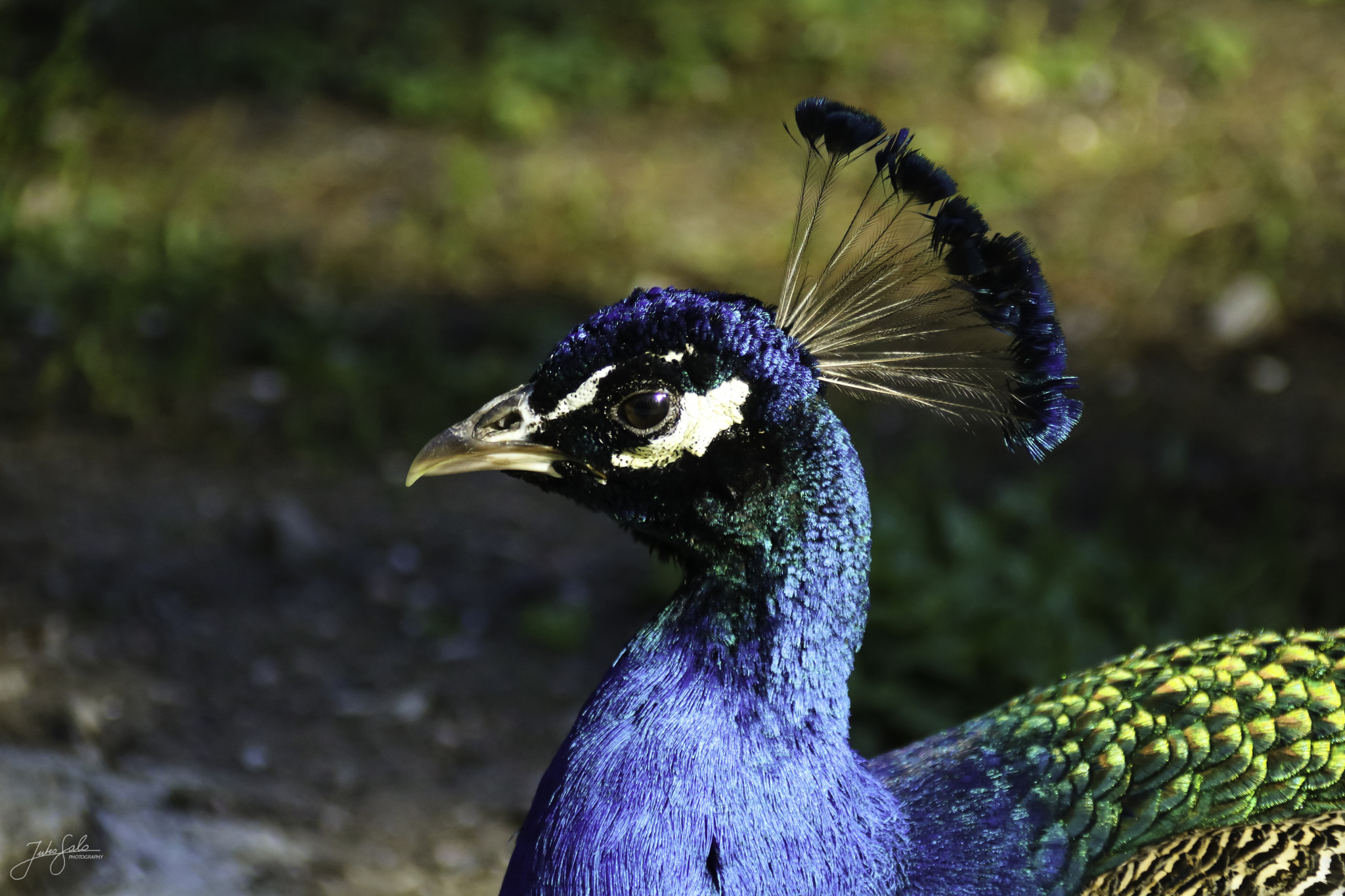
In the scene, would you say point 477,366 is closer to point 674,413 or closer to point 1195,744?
point 674,413

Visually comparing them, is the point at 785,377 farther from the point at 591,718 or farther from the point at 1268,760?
the point at 1268,760

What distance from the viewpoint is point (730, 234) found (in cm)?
453

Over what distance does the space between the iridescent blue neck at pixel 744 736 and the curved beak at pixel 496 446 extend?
20cm

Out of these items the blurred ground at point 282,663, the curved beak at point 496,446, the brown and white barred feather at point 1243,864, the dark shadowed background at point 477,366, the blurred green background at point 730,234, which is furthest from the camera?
the blurred green background at point 730,234

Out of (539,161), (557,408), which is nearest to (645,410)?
(557,408)

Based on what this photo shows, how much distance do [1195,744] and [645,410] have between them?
73cm

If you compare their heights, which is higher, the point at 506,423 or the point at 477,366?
the point at 477,366

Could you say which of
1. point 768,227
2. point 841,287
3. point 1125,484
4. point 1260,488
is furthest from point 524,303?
point 841,287

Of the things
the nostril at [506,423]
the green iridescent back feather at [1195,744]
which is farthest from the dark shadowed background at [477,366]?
the nostril at [506,423]

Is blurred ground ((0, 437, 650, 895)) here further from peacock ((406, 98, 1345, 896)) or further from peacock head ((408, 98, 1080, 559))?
peacock head ((408, 98, 1080, 559))

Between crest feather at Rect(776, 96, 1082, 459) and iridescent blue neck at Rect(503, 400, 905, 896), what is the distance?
0.16 metres

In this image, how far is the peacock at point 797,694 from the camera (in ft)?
4.66

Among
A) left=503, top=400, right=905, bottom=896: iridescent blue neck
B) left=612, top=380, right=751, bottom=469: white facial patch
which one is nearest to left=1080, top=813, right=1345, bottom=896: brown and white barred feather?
left=503, top=400, right=905, bottom=896: iridescent blue neck

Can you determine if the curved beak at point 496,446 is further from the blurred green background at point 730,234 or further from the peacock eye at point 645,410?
the blurred green background at point 730,234
